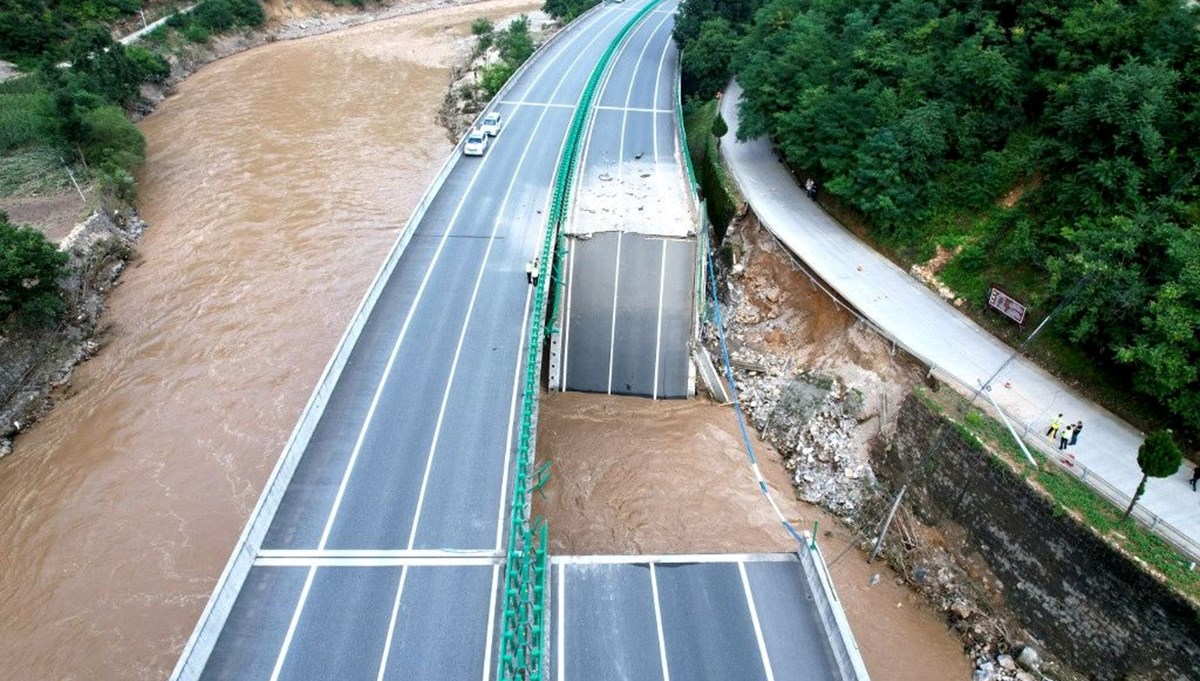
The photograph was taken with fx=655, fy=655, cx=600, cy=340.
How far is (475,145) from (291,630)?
27.3m

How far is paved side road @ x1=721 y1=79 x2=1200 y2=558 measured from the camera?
57.5 ft

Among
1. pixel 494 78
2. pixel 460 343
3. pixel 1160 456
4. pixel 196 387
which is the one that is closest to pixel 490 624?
pixel 460 343

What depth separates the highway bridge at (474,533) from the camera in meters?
14.0

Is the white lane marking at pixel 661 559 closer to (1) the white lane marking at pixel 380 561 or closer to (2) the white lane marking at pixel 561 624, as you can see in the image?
(2) the white lane marking at pixel 561 624

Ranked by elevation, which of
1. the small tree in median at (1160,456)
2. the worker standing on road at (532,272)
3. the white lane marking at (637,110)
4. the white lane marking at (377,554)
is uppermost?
the white lane marking at (637,110)

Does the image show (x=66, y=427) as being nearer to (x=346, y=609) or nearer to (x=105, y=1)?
(x=346, y=609)

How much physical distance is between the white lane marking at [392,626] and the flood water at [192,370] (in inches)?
297

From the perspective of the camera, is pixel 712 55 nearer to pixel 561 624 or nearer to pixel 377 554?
pixel 561 624

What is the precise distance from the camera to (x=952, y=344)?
22.3 m

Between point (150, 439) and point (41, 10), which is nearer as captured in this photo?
point (150, 439)

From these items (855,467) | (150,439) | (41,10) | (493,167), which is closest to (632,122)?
(493,167)

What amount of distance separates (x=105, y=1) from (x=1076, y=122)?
75971 millimetres

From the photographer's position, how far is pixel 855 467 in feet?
71.6

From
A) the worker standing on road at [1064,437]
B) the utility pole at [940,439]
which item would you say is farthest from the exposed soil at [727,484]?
the worker standing on road at [1064,437]
